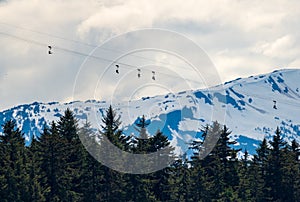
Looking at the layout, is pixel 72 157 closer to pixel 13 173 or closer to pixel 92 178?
pixel 92 178

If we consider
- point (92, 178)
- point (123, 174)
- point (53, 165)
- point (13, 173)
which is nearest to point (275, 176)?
point (123, 174)

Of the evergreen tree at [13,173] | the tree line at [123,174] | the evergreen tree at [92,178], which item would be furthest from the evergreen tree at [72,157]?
the evergreen tree at [13,173]

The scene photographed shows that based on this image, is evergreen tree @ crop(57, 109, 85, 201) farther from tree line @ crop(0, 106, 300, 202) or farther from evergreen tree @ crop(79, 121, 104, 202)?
evergreen tree @ crop(79, 121, 104, 202)

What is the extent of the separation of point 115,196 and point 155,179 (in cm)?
623

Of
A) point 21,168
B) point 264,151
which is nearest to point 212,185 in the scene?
point 264,151

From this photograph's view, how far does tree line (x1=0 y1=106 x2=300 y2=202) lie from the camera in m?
71.1

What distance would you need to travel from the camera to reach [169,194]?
271 feet

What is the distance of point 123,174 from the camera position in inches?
3150

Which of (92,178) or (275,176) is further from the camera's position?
(275,176)

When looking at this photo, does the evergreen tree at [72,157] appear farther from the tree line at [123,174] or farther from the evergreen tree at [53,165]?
the evergreen tree at [53,165]

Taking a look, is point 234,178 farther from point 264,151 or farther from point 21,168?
point 21,168

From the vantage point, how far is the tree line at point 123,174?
7106 cm

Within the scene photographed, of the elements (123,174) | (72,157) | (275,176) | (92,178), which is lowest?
(92,178)

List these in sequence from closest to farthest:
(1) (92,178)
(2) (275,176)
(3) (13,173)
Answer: (3) (13,173) → (1) (92,178) → (2) (275,176)
